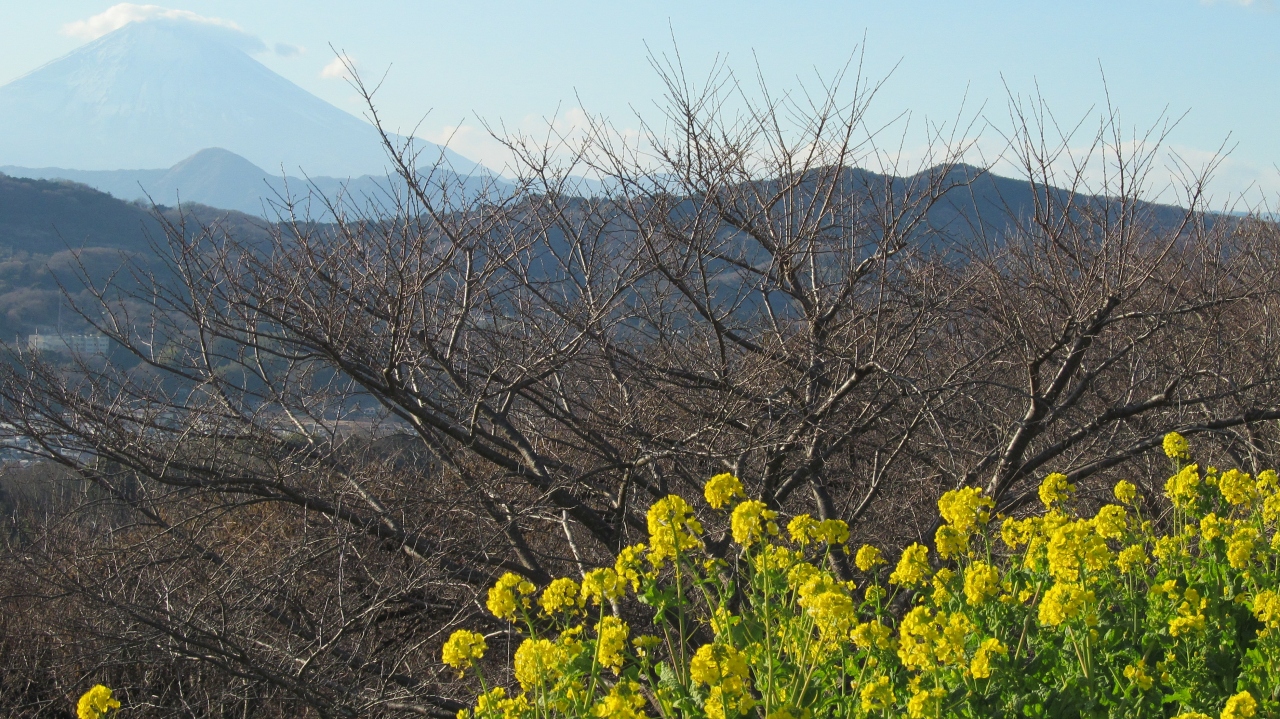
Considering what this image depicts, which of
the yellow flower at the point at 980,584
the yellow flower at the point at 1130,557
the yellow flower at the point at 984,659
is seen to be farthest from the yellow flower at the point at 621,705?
the yellow flower at the point at 1130,557

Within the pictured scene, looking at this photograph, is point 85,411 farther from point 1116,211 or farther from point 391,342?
point 1116,211

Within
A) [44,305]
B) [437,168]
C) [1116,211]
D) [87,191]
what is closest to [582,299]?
[437,168]

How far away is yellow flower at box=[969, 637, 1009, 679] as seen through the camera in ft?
7.95

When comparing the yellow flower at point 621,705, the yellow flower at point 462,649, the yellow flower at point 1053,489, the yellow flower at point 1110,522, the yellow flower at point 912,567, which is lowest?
the yellow flower at point 462,649

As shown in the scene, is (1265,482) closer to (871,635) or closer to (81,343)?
(871,635)

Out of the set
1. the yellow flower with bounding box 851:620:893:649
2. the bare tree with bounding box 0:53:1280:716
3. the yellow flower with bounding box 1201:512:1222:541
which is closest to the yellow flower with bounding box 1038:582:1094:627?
the yellow flower with bounding box 851:620:893:649

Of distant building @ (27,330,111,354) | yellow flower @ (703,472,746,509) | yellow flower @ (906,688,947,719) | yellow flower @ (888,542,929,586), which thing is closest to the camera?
yellow flower @ (906,688,947,719)

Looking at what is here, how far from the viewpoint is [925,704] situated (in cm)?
237

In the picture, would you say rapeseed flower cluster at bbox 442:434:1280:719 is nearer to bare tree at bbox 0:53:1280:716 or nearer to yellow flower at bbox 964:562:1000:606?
yellow flower at bbox 964:562:1000:606

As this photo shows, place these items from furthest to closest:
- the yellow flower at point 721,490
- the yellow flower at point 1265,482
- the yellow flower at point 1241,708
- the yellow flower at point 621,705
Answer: the yellow flower at point 1265,482, the yellow flower at point 721,490, the yellow flower at point 621,705, the yellow flower at point 1241,708

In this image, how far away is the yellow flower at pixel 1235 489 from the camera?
353 centimetres

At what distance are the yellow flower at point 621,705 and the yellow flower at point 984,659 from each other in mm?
848

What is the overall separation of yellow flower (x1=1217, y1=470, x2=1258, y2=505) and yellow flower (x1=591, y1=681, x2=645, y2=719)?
245 centimetres

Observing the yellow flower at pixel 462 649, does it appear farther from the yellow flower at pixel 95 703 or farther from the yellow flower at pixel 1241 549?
the yellow flower at pixel 1241 549
